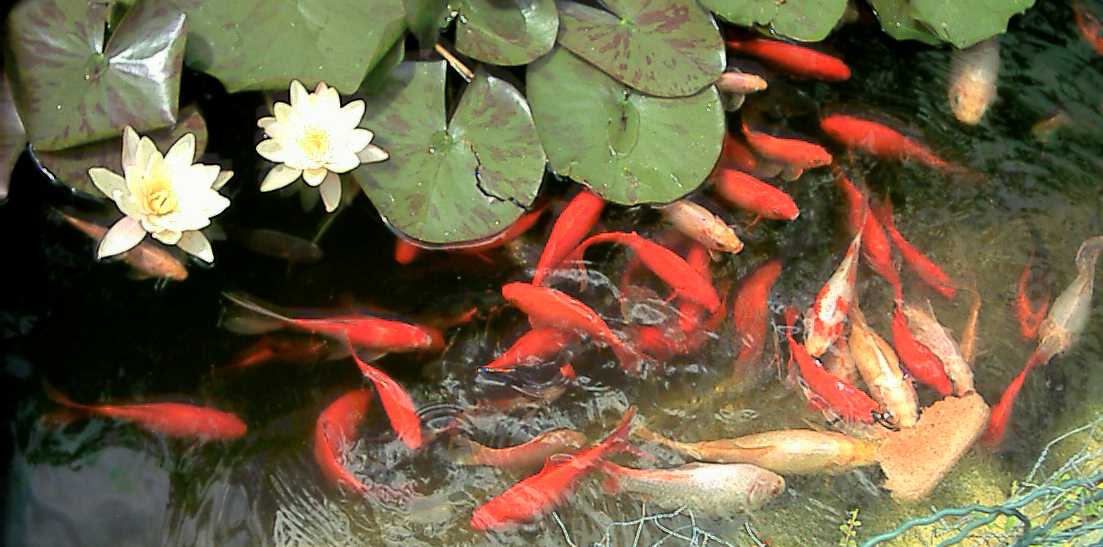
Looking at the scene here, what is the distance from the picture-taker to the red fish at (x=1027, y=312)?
2525mm

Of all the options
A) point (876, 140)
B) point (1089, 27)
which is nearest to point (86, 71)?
point (876, 140)

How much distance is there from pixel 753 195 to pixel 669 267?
305 mm

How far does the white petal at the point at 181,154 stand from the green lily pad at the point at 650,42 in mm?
859

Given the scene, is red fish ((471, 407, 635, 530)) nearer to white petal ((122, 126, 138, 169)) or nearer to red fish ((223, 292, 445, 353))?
red fish ((223, 292, 445, 353))

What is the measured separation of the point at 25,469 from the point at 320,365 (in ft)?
2.09

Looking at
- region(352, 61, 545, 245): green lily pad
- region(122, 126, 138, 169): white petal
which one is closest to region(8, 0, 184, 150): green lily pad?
region(122, 126, 138, 169): white petal

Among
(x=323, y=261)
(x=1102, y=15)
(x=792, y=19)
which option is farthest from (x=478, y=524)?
(x=1102, y=15)

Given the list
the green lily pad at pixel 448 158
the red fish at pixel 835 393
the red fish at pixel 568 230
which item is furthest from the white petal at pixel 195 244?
the red fish at pixel 835 393

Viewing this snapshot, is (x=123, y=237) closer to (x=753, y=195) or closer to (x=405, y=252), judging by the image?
(x=405, y=252)

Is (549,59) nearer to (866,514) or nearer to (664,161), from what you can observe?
(664,161)

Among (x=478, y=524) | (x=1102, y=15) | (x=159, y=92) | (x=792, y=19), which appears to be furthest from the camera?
(x=1102, y=15)

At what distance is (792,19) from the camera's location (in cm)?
245

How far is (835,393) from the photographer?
2.35 m

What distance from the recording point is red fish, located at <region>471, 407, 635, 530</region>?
2121mm
